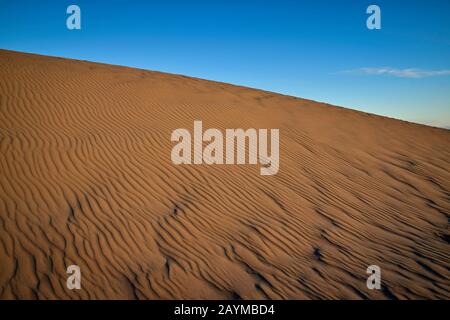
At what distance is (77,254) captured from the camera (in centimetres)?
398

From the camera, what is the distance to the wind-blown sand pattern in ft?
12.4

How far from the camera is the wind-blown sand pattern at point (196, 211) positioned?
3.79 metres

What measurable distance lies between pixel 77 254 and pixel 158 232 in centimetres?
115

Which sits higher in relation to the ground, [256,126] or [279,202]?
[256,126]

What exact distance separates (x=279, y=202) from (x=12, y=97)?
8378 mm

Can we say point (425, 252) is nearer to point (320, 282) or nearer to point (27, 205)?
point (320, 282)

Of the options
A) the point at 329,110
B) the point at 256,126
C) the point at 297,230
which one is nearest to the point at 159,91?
the point at 256,126

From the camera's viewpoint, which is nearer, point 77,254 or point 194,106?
point 77,254

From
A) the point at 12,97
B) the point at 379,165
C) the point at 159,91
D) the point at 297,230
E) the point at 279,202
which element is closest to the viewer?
the point at 297,230

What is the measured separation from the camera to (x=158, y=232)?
4637mm

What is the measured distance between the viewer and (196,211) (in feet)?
17.4
